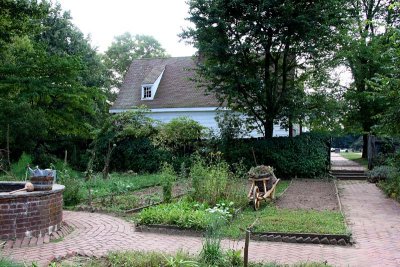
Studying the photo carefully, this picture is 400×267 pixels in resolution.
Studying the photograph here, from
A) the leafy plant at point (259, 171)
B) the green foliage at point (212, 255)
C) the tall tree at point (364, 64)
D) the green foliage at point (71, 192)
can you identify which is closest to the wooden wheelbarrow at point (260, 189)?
the leafy plant at point (259, 171)

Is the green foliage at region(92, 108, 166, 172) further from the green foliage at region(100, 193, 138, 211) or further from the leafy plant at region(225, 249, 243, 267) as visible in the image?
the leafy plant at region(225, 249, 243, 267)

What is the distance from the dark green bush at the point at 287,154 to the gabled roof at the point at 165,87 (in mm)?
7263

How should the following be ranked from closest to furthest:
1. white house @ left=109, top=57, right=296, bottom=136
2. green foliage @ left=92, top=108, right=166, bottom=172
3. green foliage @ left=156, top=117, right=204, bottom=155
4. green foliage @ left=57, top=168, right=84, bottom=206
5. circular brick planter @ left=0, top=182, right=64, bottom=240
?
circular brick planter @ left=0, top=182, right=64, bottom=240 < green foliage @ left=57, top=168, right=84, bottom=206 < green foliage @ left=156, top=117, right=204, bottom=155 < green foliage @ left=92, top=108, right=166, bottom=172 < white house @ left=109, top=57, right=296, bottom=136

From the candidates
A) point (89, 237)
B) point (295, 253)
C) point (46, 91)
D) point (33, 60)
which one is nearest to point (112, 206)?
point (89, 237)

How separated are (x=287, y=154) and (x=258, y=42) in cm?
533

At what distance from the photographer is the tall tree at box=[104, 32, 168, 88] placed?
149 ft

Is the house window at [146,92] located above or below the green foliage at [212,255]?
above

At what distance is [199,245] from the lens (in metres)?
7.12

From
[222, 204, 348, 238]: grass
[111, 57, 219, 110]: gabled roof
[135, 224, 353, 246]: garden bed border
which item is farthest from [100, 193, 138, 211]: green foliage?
[111, 57, 219, 110]: gabled roof

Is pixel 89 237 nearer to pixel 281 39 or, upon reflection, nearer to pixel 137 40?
pixel 281 39

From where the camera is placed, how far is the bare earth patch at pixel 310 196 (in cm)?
1103

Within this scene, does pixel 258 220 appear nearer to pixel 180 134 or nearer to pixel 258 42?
pixel 258 42

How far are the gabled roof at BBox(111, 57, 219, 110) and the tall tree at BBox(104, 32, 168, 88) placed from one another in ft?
41.4

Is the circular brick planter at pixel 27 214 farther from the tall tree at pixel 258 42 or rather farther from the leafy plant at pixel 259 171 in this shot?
the tall tree at pixel 258 42
